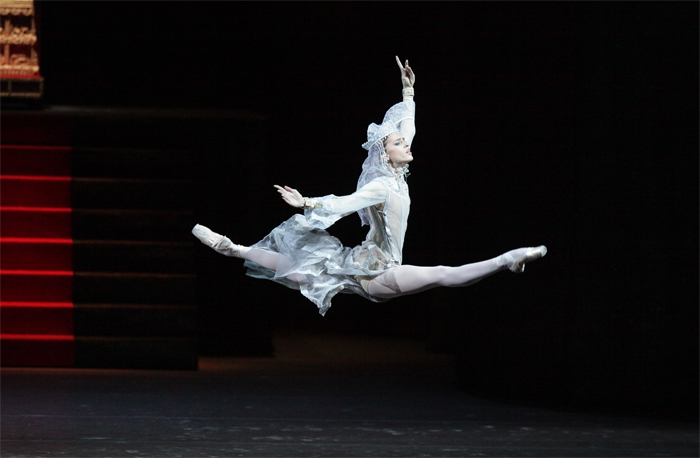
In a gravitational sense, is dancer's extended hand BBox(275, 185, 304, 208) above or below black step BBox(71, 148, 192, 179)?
below

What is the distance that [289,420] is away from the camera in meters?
5.08

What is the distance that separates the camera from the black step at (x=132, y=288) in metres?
6.40

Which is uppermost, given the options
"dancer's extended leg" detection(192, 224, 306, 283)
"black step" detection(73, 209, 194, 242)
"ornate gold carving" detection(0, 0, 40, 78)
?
"ornate gold carving" detection(0, 0, 40, 78)

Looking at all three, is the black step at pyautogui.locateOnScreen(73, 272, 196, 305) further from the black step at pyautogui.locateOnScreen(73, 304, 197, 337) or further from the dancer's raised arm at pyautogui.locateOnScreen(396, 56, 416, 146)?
the dancer's raised arm at pyautogui.locateOnScreen(396, 56, 416, 146)

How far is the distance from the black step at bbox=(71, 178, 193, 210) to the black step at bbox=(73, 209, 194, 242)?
78 millimetres

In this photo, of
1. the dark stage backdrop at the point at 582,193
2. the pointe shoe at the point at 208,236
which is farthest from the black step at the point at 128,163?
the pointe shoe at the point at 208,236

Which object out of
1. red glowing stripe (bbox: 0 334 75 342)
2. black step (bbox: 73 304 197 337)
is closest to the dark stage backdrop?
black step (bbox: 73 304 197 337)

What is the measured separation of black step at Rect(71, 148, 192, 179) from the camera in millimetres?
6632

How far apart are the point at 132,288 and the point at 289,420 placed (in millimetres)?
1877

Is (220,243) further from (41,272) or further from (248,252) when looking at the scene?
(41,272)

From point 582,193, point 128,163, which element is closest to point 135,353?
point 128,163

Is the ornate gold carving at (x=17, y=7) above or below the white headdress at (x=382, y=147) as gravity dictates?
above

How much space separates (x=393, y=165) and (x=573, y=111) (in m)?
2.76

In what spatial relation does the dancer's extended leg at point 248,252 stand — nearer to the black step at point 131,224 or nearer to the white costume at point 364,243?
the white costume at point 364,243
